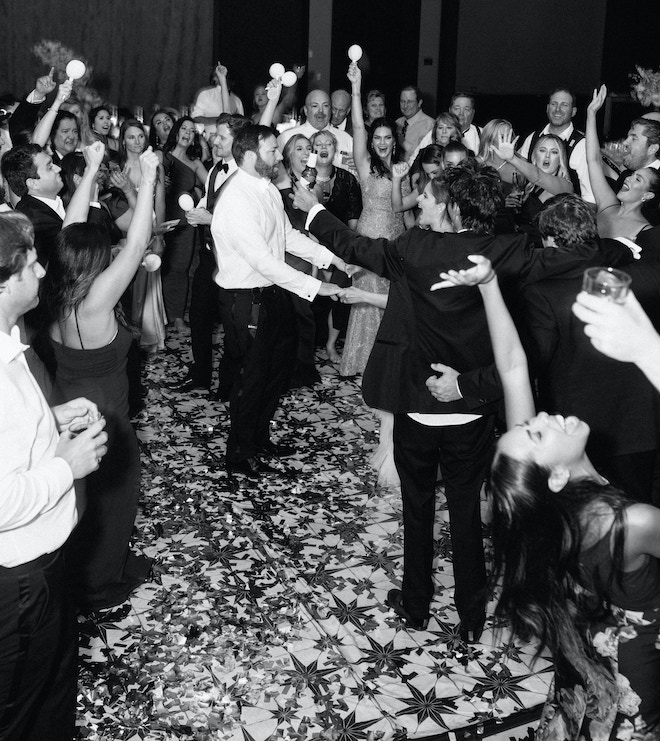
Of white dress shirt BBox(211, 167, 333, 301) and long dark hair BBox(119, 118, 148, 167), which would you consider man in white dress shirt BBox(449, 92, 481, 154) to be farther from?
white dress shirt BBox(211, 167, 333, 301)

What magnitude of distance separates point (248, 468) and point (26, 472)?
2623mm

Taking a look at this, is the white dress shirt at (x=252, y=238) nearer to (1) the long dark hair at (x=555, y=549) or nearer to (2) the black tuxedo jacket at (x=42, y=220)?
(2) the black tuxedo jacket at (x=42, y=220)

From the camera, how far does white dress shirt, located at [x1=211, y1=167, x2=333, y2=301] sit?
4055 millimetres

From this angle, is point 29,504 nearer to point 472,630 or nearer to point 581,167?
point 472,630

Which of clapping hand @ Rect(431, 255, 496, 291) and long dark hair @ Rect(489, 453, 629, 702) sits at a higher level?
clapping hand @ Rect(431, 255, 496, 291)

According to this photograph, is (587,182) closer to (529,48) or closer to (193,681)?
(193,681)

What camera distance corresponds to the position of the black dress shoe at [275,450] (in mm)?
4586

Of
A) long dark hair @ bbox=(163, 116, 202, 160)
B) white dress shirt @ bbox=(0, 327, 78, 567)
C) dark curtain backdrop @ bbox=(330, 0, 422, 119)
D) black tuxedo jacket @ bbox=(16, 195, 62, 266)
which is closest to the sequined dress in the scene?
long dark hair @ bbox=(163, 116, 202, 160)

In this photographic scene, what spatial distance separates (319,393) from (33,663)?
12.0 feet

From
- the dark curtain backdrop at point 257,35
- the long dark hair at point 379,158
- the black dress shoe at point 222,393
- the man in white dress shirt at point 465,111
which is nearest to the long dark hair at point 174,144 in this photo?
the long dark hair at point 379,158

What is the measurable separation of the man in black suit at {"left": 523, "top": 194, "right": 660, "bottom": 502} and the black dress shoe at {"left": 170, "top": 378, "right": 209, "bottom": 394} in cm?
309

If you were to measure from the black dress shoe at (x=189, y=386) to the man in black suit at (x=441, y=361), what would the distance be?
8.50ft

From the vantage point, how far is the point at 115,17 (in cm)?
1075

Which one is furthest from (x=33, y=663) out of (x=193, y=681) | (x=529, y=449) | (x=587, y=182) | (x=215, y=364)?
(x=587, y=182)
